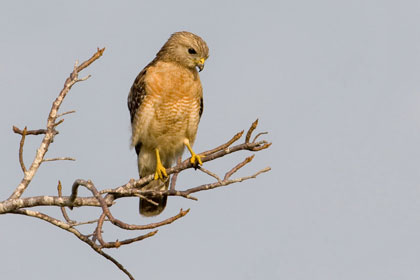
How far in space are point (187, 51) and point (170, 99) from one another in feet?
2.33

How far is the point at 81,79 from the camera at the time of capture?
705 cm

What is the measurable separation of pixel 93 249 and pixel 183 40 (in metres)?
4.13

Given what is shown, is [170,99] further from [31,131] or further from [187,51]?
[31,131]

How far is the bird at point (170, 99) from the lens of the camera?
9336mm

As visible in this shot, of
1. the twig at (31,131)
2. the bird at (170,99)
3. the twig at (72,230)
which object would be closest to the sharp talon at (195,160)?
the bird at (170,99)

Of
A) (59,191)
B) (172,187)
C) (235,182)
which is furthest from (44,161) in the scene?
(235,182)

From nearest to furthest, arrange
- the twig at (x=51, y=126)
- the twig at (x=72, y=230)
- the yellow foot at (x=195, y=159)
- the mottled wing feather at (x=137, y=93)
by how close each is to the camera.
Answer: the twig at (x=72, y=230) < the twig at (x=51, y=126) < the yellow foot at (x=195, y=159) < the mottled wing feather at (x=137, y=93)

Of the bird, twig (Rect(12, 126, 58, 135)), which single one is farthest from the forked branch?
the bird

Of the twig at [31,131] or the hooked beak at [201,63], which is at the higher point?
the hooked beak at [201,63]

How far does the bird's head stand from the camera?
30.9ft

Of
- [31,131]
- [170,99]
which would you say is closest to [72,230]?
[31,131]

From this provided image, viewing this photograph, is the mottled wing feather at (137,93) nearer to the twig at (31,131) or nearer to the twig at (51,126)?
the twig at (51,126)

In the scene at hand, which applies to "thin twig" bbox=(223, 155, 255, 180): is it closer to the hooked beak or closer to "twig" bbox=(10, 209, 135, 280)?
"twig" bbox=(10, 209, 135, 280)

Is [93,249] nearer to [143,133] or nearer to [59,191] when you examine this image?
[59,191]
